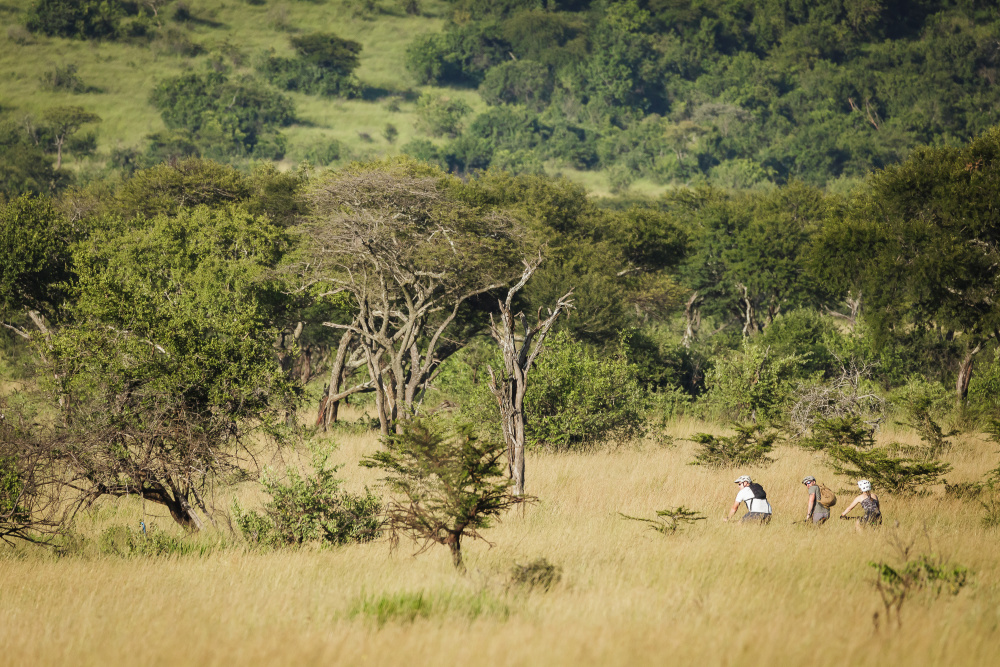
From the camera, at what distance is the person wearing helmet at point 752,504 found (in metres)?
12.7

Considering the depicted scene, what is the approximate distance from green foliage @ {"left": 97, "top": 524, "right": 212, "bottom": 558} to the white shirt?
7852 millimetres

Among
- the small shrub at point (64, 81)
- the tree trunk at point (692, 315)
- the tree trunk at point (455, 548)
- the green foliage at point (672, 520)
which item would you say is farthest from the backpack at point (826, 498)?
the small shrub at point (64, 81)

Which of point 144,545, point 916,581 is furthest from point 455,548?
point 916,581

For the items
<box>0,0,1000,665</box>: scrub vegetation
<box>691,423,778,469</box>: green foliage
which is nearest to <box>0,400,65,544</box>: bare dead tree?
<box>0,0,1000,665</box>: scrub vegetation

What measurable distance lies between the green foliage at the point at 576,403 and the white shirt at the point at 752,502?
8220mm

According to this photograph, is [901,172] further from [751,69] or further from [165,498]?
[751,69]

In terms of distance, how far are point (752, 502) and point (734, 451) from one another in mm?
4993

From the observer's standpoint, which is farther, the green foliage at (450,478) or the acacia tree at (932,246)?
the acacia tree at (932,246)

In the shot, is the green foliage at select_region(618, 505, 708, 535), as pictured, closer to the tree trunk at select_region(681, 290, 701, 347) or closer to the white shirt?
the white shirt

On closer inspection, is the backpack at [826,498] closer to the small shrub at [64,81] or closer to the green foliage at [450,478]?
the green foliage at [450,478]

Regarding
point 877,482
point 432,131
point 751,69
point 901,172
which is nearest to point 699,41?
point 751,69

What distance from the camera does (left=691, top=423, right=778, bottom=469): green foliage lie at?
17.4 meters

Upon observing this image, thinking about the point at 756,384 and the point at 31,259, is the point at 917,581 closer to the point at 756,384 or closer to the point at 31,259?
the point at 756,384

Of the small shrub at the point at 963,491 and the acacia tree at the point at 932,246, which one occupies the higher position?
the acacia tree at the point at 932,246
